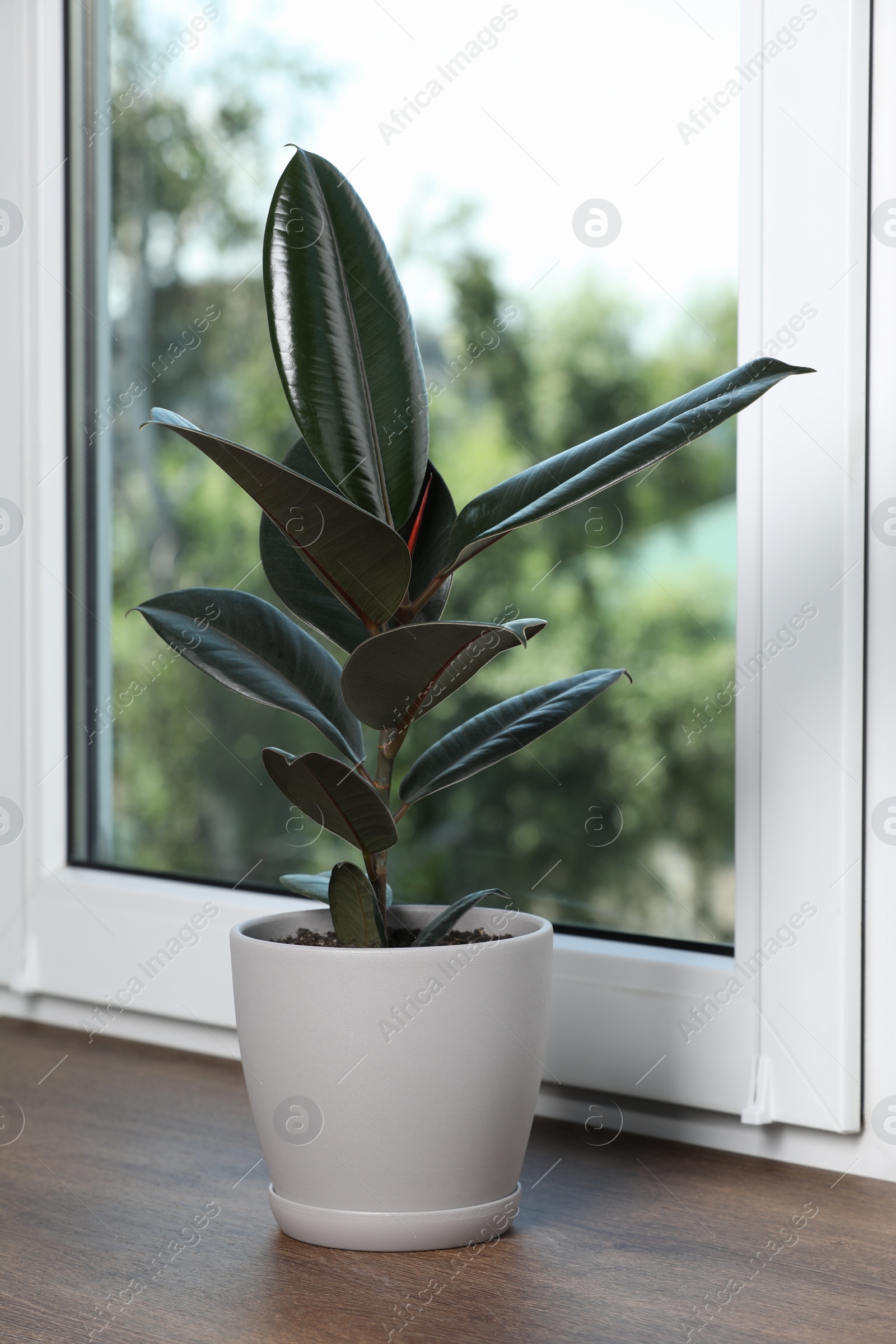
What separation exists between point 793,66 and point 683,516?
3.25 feet

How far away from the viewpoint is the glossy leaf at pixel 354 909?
65 cm

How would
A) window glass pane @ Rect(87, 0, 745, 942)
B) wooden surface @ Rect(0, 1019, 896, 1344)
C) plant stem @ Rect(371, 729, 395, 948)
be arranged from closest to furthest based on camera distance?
1. wooden surface @ Rect(0, 1019, 896, 1344)
2. plant stem @ Rect(371, 729, 395, 948)
3. window glass pane @ Rect(87, 0, 745, 942)

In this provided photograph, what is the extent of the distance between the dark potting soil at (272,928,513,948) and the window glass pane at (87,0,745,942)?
9.4 inches

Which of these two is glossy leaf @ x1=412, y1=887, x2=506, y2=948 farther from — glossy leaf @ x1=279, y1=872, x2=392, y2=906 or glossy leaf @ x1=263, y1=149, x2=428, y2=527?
glossy leaf @ x1=263, y1=149, x2=428, y2=527

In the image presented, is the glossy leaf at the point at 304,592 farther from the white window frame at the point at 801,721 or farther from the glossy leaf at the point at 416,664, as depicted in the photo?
the white window frame at the point at 801,721

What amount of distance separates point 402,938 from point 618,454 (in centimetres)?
32

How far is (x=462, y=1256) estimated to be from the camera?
65cm

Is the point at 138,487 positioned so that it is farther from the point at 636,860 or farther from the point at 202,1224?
the point at 202,1224

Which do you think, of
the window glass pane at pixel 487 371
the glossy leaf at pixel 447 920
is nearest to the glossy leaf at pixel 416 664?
the glossy leaf at pixel 447 920

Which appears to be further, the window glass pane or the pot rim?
the window glass pane

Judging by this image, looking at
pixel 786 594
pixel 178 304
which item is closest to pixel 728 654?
pixel 786 594

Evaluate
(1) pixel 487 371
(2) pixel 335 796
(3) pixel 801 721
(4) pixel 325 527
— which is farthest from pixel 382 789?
(1) pixel 487 371

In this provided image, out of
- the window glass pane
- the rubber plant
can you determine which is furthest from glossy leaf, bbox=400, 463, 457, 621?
the window glass pane

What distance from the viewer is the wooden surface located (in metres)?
0.57
